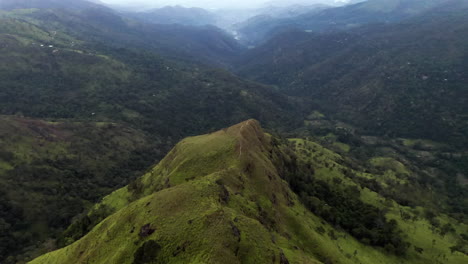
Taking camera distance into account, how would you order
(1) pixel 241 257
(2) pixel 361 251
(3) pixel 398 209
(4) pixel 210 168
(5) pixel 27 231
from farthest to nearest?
(5) pixel 27 231
(3) pixel 398 209
(2) pixel 361 251
(4) pixel 210 168
(1) pixel 241 257

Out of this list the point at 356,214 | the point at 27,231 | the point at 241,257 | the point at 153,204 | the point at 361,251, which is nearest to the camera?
the point at 241,257

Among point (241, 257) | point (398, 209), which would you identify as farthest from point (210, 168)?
point (398, 209)

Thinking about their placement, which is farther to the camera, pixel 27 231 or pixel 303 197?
pixel 27 231

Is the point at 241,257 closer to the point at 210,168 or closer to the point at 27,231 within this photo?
the point at 210,168

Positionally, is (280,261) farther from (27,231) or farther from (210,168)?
(27,231)

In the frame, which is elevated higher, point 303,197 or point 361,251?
point 303,197

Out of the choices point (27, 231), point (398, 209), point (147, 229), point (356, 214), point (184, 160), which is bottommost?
point (27, 231)

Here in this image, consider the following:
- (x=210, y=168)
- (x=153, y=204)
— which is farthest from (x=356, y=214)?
(x=153, y=204)
